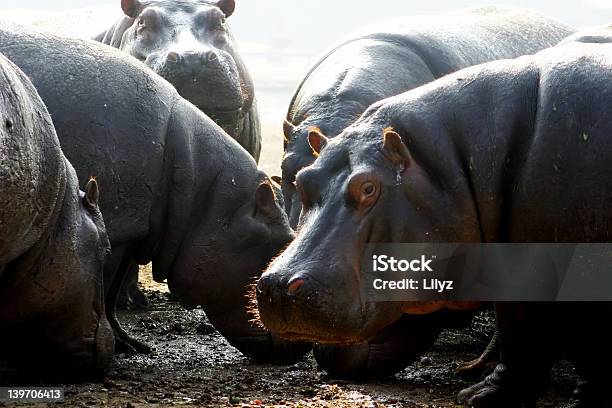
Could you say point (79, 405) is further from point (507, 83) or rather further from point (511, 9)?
point (511, 9)

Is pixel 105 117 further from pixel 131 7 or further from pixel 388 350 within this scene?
pixel 131 7

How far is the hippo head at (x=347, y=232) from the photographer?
14.5 feet

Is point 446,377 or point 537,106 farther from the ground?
point 537,106

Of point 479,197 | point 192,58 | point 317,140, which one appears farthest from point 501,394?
point 192,58

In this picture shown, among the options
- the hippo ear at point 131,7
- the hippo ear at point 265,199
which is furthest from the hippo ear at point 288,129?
the hippo ear at point 131,7

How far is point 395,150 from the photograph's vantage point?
4.67 m

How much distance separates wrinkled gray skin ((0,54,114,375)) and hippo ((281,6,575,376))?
110cm

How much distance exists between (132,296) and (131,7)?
2345 millimetres

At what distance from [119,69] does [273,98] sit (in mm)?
18503

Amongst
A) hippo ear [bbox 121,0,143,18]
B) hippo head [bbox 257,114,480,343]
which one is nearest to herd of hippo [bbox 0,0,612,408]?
hippo head [bbox 257,114,480,343]

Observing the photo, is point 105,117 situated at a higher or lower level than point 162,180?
higher

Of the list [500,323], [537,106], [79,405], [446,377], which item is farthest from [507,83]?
[79,405]

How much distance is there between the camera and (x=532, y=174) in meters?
4.62

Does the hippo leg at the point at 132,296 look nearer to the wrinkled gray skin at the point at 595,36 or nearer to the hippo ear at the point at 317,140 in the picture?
the wrinkled gray skin at the point at 595,36
